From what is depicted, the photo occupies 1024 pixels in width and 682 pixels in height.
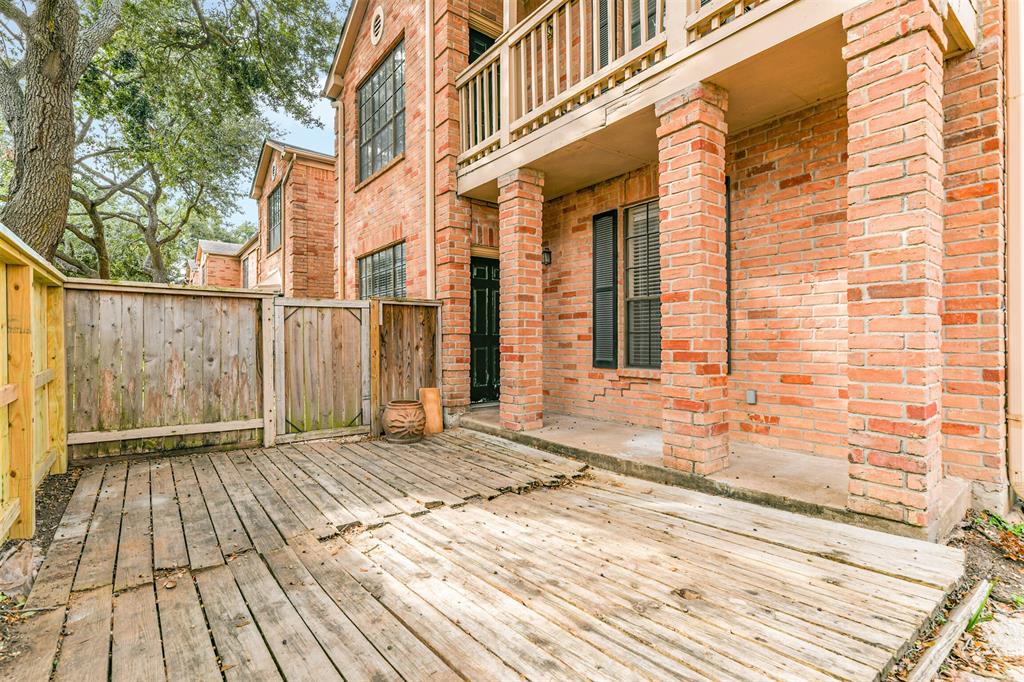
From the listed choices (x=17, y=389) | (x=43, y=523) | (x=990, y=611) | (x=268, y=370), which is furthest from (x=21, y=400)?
(x=990, y=611)

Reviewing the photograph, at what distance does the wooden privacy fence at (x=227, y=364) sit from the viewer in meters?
4.20

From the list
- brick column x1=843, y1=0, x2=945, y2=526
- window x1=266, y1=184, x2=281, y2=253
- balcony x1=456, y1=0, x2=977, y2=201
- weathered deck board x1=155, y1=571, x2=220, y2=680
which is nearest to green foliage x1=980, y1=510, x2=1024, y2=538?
brick column x1=843, y1=0, x2=945, y2=526

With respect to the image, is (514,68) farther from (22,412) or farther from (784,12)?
(22,412)

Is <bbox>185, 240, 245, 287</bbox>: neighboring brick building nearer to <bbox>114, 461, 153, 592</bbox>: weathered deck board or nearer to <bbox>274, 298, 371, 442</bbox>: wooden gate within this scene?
<bbox>274, 298, 371, 442</bbox>: wooden gate

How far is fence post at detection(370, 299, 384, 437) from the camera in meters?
5.51

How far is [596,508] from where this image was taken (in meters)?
3.03

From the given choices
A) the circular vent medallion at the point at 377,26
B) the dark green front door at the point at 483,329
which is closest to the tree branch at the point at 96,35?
the circular vent medallion at the point at 377,26

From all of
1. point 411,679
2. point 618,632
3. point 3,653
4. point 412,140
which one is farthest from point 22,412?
point 412,140

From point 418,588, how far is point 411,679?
1.87 ft

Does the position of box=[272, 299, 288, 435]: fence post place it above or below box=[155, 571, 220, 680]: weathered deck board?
above

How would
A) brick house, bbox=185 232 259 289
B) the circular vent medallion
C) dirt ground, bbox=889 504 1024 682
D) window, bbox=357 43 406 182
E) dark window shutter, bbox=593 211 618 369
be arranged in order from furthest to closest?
brick house, bbox=185 232 259 289 → the circular vent medallion → window, bbox=357 43 406 182 → dark window shutter, bbox=593 211 618 369 → dirt ground, bbox=889 504 1024 682

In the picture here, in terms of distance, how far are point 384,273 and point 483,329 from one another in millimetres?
2298

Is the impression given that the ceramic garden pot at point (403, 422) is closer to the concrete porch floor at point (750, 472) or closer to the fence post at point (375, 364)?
the fence post at point (375, 364)

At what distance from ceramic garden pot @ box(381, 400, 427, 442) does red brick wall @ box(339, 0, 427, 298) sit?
1713 mm
